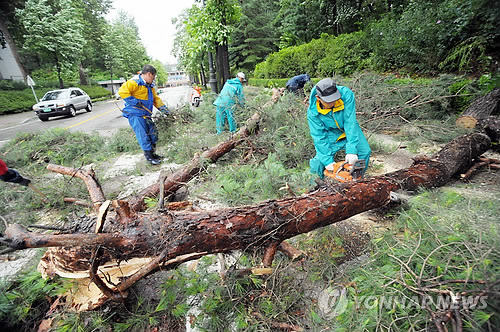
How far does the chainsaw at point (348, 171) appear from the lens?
2302 mm

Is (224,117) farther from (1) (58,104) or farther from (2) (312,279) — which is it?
(1) (58,104)

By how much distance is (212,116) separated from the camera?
6727 millimetres

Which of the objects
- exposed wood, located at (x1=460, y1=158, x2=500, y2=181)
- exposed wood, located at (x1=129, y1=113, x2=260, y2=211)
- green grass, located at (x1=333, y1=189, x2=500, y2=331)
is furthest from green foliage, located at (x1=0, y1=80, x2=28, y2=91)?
exposed wood, located at (x1=460, y1=158, x2=500, y2=181)

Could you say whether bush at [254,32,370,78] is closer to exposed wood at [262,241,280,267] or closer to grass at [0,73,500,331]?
grass at [0,73,500,331]

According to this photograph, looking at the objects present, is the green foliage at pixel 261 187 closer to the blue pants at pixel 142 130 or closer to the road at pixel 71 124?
the blue pants at pixel 142 130

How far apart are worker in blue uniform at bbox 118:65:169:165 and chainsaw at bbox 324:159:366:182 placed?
3689 mm

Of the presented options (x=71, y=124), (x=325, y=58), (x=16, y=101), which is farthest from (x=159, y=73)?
(x=325, y=58)

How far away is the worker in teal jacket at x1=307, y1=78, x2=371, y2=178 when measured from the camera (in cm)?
253

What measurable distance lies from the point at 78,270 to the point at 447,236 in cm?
260

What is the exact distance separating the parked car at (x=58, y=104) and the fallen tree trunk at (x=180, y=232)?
1311 cm

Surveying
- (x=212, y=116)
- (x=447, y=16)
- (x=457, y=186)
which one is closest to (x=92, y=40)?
(x=212, y=116)

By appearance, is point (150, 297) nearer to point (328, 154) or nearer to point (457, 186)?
point (328, 154)
